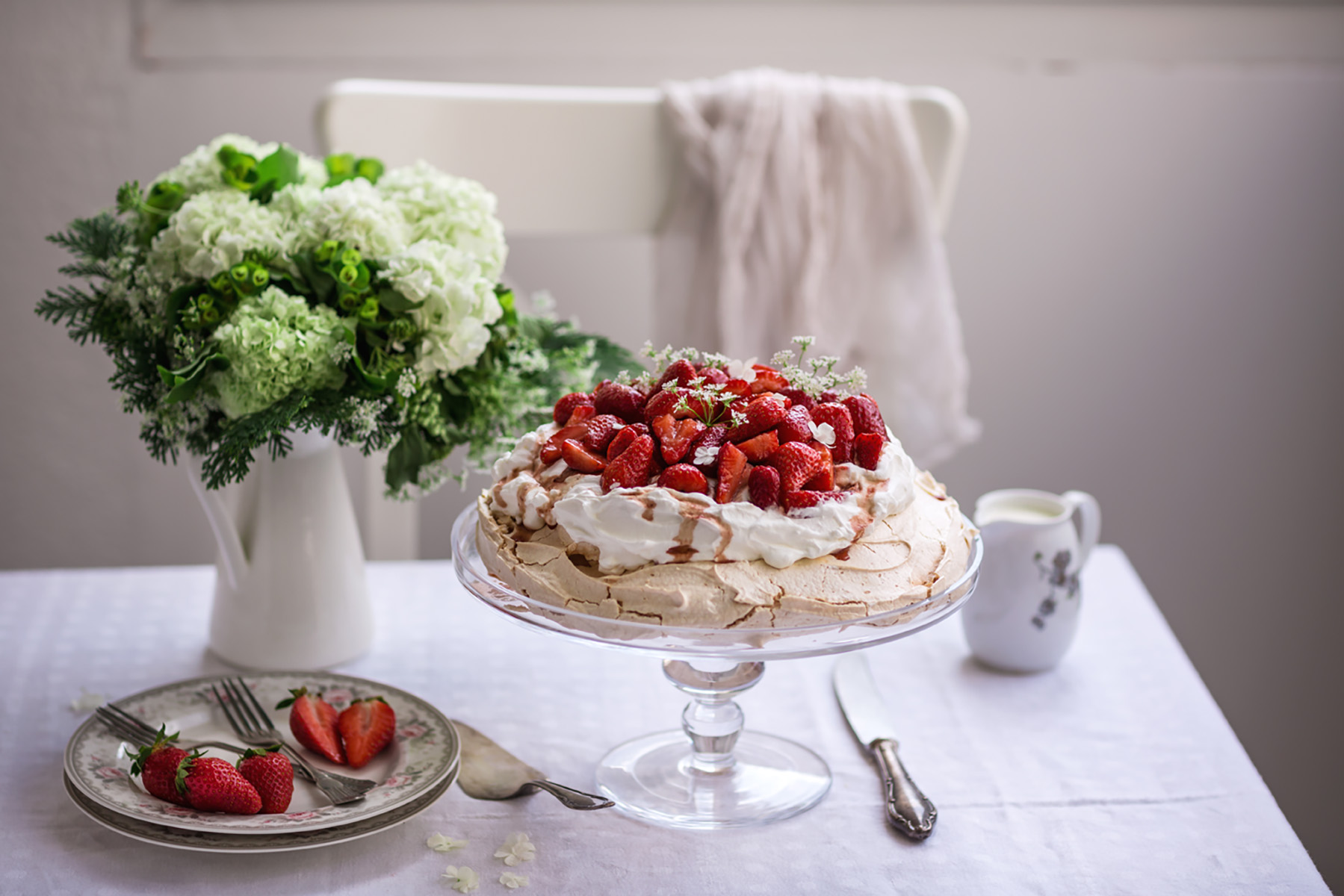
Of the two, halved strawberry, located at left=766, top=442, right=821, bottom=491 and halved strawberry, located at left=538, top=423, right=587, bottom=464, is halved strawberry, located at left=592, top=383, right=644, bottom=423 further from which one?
halved strawberry, located at left=766, top=442, right=821, bottom=491

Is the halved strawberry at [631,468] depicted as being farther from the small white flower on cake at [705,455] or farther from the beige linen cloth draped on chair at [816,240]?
the beige linen cloth draped on chair at [816,240]

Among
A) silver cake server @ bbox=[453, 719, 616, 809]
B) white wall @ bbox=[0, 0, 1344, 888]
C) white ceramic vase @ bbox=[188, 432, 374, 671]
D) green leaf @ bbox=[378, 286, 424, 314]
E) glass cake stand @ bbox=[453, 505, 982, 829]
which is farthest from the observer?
white wall @ bbox=[0, 0, 1344, 888]

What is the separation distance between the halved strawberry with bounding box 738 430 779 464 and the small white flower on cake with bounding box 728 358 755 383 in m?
0.13

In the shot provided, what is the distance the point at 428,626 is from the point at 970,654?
0.58 meters

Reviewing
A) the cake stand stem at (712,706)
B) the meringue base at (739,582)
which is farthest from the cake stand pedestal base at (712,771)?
the meringue base at (739,582)

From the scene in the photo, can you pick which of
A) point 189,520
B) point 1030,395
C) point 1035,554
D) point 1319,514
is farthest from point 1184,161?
point 189,520

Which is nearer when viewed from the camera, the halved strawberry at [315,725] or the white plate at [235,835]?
the white plate at [235,835]

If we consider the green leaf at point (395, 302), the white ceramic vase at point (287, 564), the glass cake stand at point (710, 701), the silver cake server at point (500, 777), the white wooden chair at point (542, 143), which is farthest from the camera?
the white wooden chair at point (542, 143)

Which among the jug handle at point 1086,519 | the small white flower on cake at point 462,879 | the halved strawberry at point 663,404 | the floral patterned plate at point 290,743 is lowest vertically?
the small white flower on cake at point 462,879

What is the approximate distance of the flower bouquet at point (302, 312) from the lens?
951mm

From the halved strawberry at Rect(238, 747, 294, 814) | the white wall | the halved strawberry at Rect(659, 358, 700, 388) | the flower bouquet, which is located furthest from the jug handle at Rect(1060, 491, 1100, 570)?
the white wall

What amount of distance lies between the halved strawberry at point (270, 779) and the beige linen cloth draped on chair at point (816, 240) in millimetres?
1044

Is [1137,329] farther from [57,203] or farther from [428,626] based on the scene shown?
[57,203]

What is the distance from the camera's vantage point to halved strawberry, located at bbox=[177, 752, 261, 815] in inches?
32.1
